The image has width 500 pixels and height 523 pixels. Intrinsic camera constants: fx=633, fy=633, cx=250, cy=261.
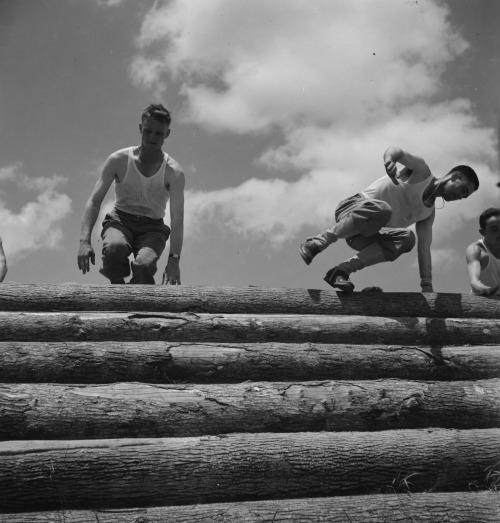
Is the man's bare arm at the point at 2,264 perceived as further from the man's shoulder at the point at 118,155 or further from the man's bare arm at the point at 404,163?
the man's bare arm at the point at 404,163

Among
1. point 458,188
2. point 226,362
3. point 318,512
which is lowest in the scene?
point 318,512

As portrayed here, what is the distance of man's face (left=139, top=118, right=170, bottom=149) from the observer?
755 cm

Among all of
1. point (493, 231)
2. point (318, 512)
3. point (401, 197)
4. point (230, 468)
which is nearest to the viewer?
point (318, 512)

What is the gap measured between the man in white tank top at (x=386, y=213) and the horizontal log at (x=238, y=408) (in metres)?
2.02

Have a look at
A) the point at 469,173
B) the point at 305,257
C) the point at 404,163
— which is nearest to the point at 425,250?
the point at 469,173

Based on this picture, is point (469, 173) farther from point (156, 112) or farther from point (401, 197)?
point (156, 112)

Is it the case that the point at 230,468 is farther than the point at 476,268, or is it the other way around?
the point at 476,268

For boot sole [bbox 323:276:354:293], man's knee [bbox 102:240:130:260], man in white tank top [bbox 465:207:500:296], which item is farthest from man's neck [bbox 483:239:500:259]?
man's knee [bbox 102:240:130:260]

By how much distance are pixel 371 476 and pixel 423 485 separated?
37 centimetres

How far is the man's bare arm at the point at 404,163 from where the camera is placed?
6266 mm

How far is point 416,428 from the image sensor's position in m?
4.70

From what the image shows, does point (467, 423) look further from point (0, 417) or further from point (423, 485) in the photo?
point (0, 417)

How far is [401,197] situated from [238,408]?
11.9 ft

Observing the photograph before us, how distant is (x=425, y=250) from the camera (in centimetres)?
751
